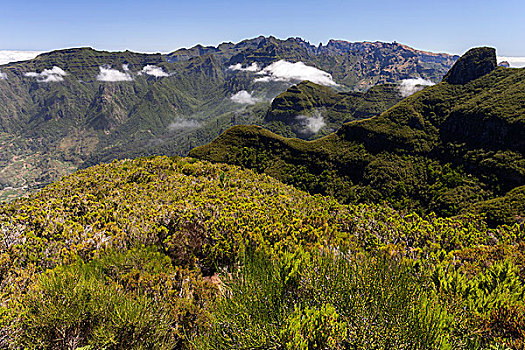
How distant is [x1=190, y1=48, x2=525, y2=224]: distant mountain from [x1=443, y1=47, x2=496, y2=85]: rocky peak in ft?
34.0

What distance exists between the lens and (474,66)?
449ft

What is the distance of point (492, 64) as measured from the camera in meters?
134

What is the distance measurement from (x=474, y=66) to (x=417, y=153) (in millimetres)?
82067

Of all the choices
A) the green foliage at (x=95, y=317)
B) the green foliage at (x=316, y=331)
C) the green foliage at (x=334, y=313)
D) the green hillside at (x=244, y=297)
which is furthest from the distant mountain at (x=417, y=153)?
the green foliage at (x=95, y=317)

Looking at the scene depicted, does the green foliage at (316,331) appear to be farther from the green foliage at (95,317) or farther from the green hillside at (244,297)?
the green foliage at (95,317)

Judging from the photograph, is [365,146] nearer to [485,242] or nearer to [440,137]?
[440,137]

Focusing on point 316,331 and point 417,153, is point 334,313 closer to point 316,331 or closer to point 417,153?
point 316,331

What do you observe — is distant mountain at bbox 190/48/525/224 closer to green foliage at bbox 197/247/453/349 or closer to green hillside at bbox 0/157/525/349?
green hillside at bbox 0/157/525/349

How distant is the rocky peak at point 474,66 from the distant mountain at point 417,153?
34.0 ft

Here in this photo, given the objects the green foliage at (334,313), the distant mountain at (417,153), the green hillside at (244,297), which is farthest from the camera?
the distant mountain at (417,153)

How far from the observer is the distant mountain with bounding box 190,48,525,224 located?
76.4 m

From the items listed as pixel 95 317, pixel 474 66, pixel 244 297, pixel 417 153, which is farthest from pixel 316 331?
pixel 474 66

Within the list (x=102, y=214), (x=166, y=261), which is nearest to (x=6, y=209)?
(x=102, y=214)

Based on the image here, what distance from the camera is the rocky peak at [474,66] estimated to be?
440 feet
